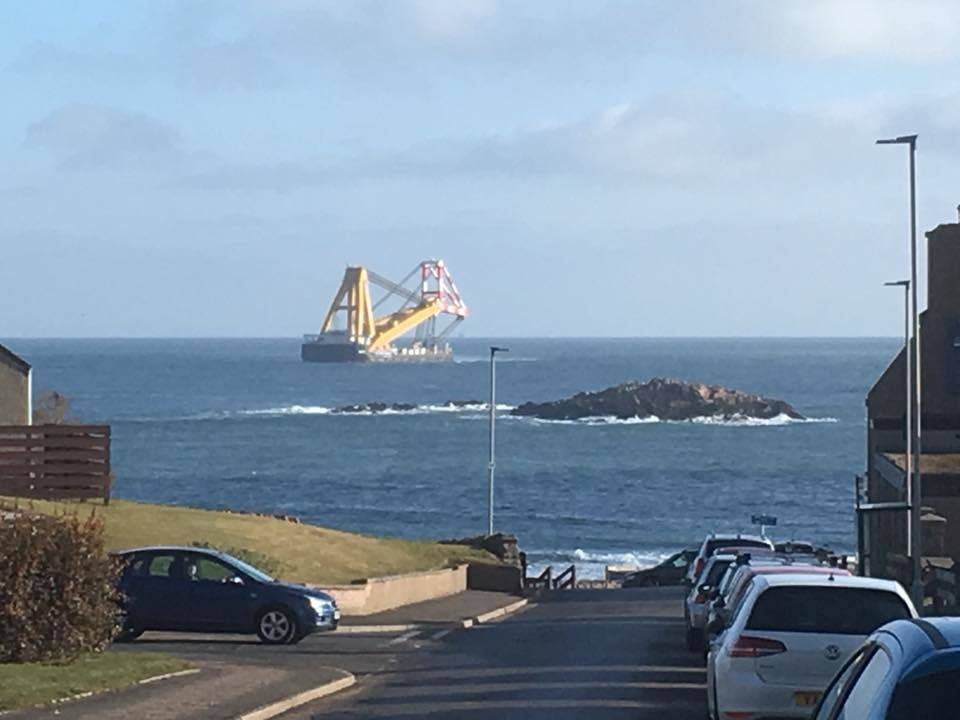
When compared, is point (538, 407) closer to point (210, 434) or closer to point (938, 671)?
point (210, 434)

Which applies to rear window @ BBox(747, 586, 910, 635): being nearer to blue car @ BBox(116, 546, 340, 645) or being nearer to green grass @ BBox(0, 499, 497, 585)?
blue car @ BBox(116, 546, 340, 645)

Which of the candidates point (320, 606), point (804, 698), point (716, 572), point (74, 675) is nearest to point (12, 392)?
point (320, 606)

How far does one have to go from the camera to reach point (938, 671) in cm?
623

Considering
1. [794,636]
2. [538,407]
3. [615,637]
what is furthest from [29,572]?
[538,407]

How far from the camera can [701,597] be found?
23.2 metres

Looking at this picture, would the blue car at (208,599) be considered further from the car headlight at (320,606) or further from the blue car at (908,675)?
the blue car at (908,675)

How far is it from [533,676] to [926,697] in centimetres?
1407

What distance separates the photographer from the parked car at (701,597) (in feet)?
75.4

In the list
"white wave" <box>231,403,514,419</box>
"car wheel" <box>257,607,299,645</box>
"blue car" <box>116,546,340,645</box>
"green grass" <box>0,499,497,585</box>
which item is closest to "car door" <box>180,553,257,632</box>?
"blue car" <box>116,546,340,645</box>

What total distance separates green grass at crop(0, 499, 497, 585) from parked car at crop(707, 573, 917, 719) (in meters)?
17.8

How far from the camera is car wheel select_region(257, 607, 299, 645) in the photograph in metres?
23.8

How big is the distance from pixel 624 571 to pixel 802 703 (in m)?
44.9

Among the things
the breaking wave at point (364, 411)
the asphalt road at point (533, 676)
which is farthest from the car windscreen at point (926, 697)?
the breaking wave at point (364, 411)

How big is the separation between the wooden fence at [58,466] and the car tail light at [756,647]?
862 inches
